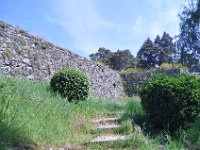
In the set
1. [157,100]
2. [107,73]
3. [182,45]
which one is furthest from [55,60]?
[182,45]

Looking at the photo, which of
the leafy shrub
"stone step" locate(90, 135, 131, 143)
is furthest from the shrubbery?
"stone step" locate(90, 135, 131, 143)

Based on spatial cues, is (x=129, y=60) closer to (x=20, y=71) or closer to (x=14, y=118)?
(x=20, y=71)

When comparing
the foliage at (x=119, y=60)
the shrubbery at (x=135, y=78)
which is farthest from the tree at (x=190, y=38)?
the foliage at (x=119, y=60)

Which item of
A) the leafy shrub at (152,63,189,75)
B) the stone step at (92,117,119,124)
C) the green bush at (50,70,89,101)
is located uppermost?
the leafy shrub at (152,63,189,75)

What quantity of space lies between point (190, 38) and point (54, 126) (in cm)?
1406

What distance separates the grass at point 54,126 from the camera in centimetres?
563

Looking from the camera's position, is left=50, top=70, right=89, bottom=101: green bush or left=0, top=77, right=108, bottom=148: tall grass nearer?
left=0, top=77, right=108, bottom=148: tall grass

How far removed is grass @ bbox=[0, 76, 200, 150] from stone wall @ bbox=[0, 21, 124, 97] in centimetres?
253

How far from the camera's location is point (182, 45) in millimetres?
20016

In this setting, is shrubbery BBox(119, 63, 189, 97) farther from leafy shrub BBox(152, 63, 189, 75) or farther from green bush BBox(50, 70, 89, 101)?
green bush BBox(50, 70, 89, 101)

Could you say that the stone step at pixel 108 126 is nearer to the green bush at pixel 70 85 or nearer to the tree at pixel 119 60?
the green bush at pixel 70 85

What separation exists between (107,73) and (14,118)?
1107 cm

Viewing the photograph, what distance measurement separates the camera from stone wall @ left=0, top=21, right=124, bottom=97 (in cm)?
1093

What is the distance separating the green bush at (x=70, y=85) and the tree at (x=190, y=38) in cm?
975
